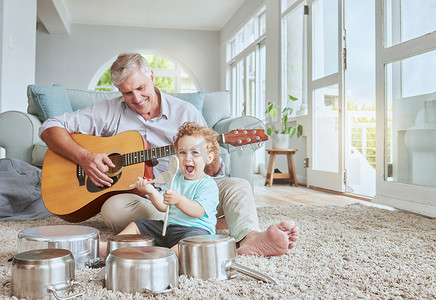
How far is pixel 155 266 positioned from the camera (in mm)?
883

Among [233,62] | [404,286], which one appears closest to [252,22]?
[233,62]

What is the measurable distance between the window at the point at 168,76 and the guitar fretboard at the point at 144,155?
7.02m

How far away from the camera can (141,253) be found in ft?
3.02

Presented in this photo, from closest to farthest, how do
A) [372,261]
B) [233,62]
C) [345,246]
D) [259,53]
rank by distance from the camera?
[372,261], [345,246], [259,53], [233,62]

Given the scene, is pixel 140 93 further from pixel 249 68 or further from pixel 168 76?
pixel 168 76

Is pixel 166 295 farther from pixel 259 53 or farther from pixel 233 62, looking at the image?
pixel 233 62

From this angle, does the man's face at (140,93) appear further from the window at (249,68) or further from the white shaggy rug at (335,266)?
the window at (249,68)

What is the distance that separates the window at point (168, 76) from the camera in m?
8.41

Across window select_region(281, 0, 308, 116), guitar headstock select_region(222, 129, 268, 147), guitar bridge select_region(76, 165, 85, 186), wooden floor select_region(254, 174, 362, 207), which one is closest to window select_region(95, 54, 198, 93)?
window select_region(281, 0, 308, 116)

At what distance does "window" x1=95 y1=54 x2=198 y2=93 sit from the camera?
27.6 feet

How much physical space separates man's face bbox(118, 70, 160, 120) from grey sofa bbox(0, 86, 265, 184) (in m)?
0.50

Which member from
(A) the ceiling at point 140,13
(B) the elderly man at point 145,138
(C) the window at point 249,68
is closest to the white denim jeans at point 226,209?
(B) the elderly man at point 145,138

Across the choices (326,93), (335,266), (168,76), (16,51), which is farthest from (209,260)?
(168,76)

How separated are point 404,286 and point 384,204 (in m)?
1.81
